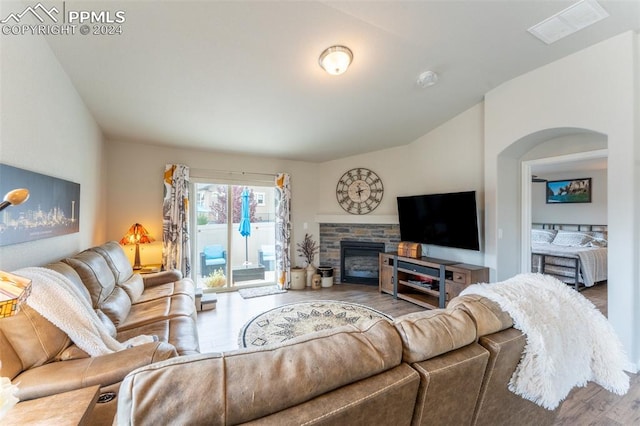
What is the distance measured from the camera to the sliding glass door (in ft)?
14.8

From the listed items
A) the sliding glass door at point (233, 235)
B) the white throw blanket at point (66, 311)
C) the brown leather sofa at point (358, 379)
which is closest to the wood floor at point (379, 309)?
the sliding glass door at point (233, 235)

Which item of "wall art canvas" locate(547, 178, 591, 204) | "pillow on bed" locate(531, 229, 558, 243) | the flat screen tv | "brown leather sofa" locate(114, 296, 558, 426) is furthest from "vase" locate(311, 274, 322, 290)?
"wall art canvas" locate(547, 178, 591, 204)

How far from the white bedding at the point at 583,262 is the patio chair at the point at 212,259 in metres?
5.76

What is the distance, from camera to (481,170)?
142 inches

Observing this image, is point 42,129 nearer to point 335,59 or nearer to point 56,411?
point 56,411

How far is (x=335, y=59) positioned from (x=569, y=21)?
75.5 inches

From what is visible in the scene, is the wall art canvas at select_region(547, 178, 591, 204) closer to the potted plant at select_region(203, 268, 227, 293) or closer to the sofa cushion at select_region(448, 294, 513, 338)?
the sofa cushion at select_region(448, 294, 513, 338)

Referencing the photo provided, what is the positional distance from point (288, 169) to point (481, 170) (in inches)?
127

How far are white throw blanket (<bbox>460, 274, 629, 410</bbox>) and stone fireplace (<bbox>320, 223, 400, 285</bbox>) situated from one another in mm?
3344

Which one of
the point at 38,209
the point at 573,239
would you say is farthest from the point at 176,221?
the point at 573,239

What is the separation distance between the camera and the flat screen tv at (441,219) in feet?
11.1

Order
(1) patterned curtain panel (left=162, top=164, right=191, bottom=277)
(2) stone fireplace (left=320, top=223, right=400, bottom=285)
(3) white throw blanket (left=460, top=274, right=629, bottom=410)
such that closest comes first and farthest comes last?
1. (3) white throw blanket (left=460, top=274, right=629, bottom=410)
2. (1) patterned curtain panel (left=162, top=164, right=191, bottom=277)
3. (2) stone fireplace (left=320, top=223, right=400, bottom=285)

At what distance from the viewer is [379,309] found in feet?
12.3

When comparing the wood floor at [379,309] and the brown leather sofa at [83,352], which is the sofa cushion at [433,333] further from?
the wood floor at [379,309]
